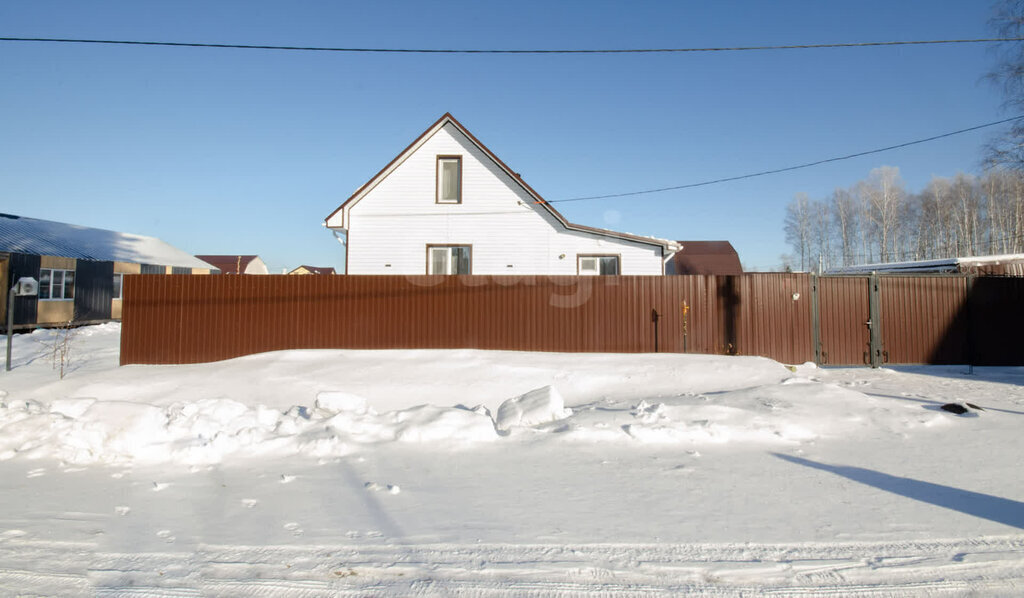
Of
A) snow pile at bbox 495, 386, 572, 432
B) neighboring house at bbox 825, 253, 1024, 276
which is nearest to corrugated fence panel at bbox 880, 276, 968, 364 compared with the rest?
neighboring house at bbox 825, 253, 1024, 276

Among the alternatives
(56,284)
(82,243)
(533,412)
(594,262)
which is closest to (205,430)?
(533,412)

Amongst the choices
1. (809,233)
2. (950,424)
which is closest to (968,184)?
(809,233)

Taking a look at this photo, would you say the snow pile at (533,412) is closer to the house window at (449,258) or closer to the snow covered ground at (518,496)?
the snow covered ground at (518,496)

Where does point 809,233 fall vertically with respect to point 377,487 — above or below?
above

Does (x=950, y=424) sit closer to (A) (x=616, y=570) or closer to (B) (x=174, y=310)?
(A) (x=616, y=570)

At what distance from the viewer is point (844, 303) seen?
1160 centimetres

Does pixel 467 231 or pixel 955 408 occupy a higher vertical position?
→ pixel 467 231

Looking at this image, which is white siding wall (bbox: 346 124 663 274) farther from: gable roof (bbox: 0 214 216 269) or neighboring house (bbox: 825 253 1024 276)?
gable roof (bbox: 0 214 216 269)

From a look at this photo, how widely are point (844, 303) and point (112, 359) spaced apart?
683 inches

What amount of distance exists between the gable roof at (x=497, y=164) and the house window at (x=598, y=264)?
692mm

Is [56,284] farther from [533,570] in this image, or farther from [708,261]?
[708,261]

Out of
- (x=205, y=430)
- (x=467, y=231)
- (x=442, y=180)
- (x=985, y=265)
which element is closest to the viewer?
(x=205, y=430)

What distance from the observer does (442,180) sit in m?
16.5

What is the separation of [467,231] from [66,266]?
19809 mm
